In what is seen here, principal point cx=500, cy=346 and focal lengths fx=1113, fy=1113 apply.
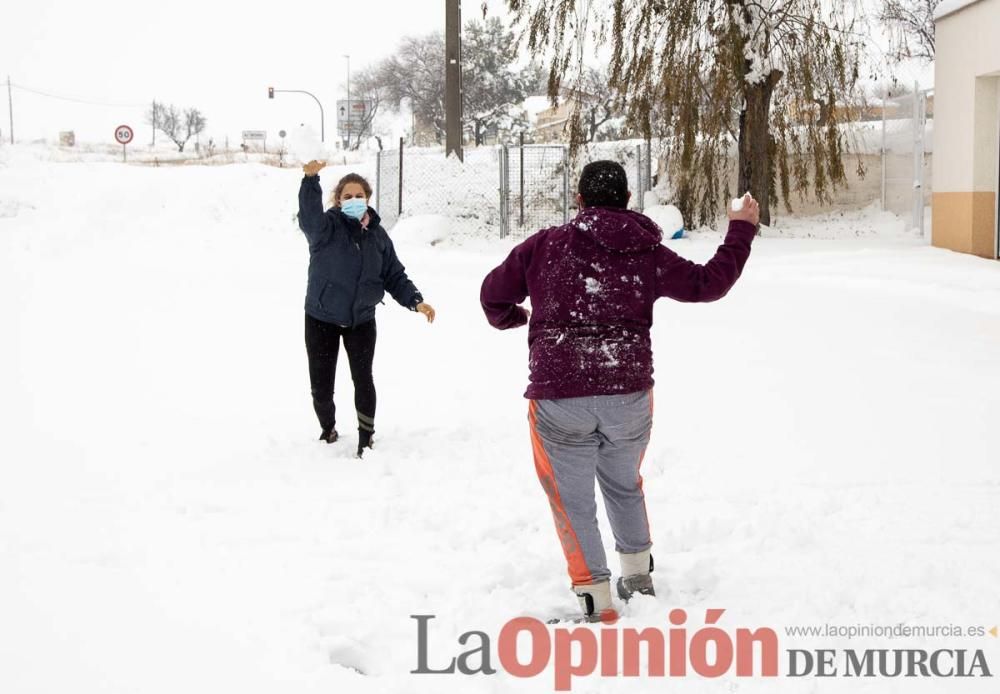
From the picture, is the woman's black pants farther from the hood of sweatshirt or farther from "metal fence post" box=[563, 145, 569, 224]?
"metal fence post" box=[563, 145, 569, 224]

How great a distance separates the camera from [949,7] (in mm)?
16984

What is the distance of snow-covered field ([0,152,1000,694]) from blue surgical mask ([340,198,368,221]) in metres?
1.41

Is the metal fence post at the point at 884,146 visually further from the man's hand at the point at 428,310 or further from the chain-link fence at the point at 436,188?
the man's hand at the point at 428,310

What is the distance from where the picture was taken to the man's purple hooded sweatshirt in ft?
12.2

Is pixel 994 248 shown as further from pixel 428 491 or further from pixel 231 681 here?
pixel 231 681

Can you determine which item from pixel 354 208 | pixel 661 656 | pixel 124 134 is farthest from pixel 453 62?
pixel 124 134

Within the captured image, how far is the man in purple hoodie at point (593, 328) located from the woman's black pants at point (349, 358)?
9.15 ft

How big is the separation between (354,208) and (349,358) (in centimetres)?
90

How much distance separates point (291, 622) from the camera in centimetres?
387

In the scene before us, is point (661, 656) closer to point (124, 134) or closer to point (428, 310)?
point (428, 310)

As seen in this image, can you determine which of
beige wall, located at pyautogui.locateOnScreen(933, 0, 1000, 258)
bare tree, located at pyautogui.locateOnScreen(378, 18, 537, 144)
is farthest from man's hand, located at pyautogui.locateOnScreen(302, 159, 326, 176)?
bare tree, located at pyautogui.locateOnScreen(378, 18, 537, 144)

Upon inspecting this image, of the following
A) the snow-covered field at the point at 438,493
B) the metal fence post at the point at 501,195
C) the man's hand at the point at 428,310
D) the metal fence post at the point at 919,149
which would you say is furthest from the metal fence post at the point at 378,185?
the man's hand at the point at 428,310

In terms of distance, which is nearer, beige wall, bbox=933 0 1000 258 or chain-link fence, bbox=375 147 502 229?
beige wall, bbox=933 0 1000 258

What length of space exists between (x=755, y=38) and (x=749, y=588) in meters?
16.4
